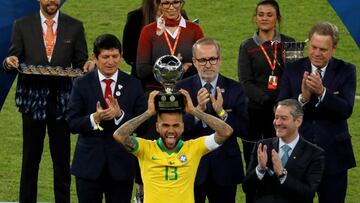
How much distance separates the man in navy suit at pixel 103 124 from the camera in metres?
11.0

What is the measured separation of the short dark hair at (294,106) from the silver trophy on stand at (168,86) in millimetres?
1092

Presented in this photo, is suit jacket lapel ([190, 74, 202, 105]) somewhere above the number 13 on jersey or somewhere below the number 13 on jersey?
above

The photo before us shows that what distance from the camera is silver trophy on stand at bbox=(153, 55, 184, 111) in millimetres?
9898

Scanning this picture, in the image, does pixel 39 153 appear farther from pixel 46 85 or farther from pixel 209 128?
pixel 209 128

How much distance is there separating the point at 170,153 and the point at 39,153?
243cm

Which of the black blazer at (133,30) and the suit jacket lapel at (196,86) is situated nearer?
the suit jacket lapel at (196,86)

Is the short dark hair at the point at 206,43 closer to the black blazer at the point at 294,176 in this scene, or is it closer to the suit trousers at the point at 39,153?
the black blazer at the point at 294,176

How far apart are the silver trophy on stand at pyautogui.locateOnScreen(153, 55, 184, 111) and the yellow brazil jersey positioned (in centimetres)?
47

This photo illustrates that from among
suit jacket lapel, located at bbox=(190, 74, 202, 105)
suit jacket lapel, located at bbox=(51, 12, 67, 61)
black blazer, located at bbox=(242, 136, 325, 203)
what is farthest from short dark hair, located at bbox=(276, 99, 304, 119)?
suit jacket lapel, located at bbox=(51, 12, 67, 61)

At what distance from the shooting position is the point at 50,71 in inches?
471

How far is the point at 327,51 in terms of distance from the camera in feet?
36.1

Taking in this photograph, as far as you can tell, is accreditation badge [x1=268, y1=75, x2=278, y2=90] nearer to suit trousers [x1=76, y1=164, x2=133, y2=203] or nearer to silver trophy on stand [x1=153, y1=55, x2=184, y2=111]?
suit trousers [x1=76, y1=164, x2=133, y2=203]

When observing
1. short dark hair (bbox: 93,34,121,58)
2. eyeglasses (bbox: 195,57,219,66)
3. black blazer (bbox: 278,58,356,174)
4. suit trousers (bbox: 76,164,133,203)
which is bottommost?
suit trousers (bbox: 76,164,133,203)

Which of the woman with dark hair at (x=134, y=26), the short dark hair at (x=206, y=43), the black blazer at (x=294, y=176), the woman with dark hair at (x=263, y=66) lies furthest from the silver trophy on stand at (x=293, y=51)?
the woman with dark hair at (x=134, y=26)
